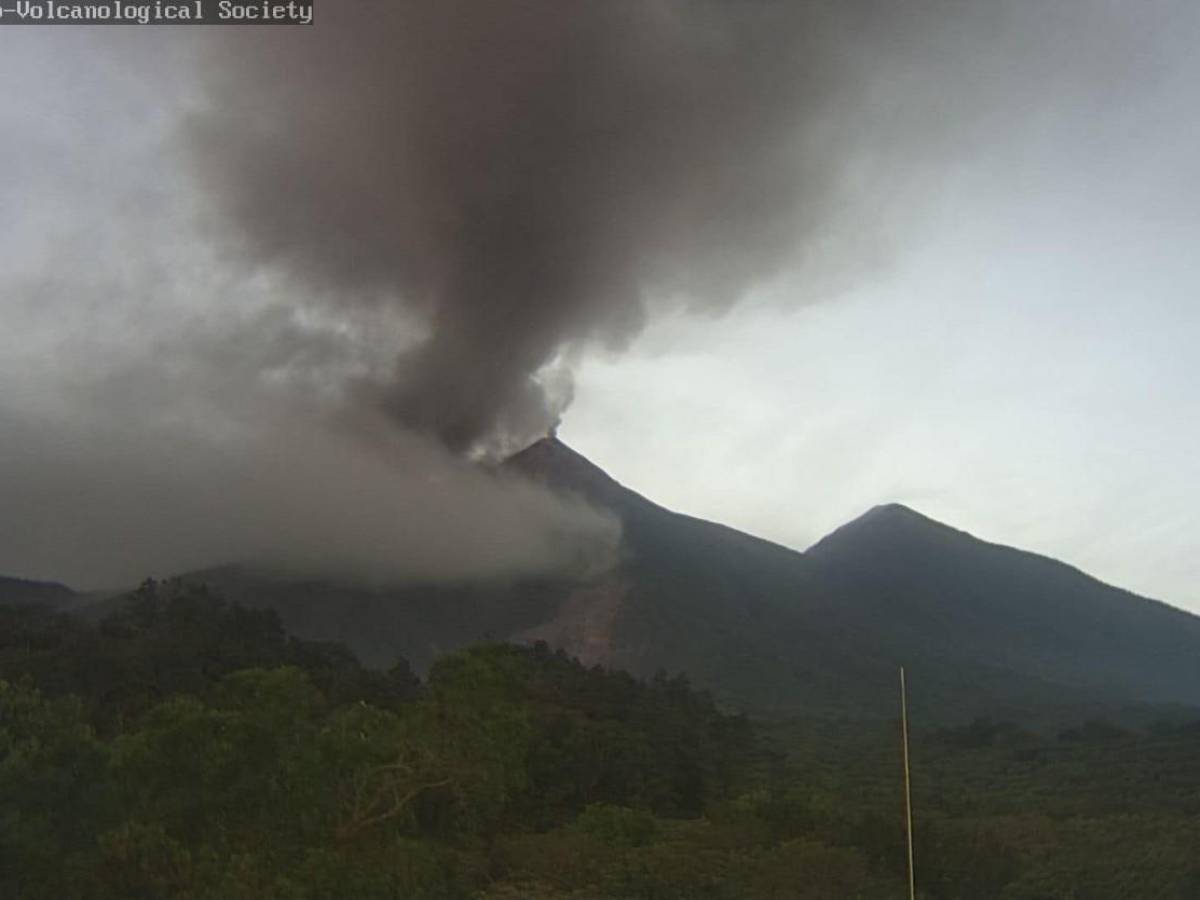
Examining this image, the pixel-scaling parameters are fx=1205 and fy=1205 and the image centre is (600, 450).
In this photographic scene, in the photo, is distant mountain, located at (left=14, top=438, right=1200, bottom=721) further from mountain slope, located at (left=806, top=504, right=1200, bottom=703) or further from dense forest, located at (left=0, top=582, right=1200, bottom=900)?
dense forest, located at (left=0, top=582, right=1200, bottom=900)

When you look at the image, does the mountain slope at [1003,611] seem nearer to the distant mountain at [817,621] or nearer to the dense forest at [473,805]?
the distant mountain at [817,621]

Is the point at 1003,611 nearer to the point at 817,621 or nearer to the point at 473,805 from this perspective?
the point at 817,621

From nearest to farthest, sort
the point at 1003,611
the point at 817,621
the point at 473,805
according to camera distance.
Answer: the point at 473,805
the point at 817,621
the point at 1003,611

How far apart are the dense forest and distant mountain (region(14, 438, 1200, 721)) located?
41.6 metres

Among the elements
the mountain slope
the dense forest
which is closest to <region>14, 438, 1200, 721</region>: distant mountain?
the mountain slope

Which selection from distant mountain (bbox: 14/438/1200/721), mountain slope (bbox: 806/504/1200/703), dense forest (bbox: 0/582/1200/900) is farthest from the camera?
mountain slope (bbox: 806/504/1200/703)

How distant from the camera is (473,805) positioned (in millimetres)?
26750

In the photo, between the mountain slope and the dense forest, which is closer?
the dense forest

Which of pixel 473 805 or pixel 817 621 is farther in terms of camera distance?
pixel 817 621

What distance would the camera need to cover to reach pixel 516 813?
98.8 feet

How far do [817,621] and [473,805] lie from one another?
284 ft

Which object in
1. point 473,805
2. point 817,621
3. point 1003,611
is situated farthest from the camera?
point 1003,611

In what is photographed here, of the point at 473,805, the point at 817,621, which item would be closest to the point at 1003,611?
the point at 817,621

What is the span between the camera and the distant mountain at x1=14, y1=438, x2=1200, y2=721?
9262 cm
